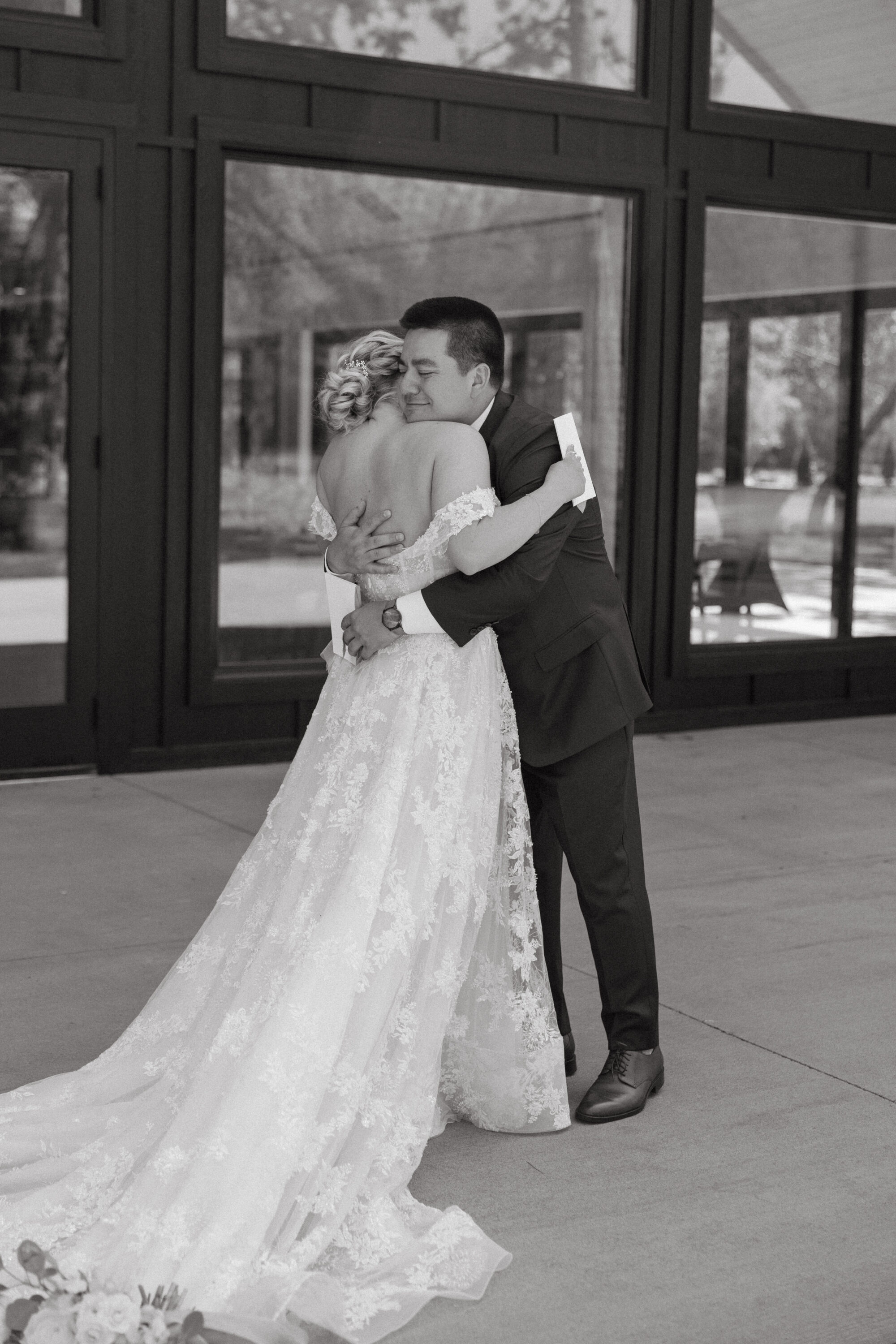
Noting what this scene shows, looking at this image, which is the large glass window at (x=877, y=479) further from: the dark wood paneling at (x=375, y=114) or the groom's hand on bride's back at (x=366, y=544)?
the groom's hand on bride's back at (x=366, y=544)

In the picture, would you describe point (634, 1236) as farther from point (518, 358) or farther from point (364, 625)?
point (518, 358)

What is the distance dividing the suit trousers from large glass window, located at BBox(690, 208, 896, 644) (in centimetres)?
562

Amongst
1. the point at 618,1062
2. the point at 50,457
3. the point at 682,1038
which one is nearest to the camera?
the point at 618,1062

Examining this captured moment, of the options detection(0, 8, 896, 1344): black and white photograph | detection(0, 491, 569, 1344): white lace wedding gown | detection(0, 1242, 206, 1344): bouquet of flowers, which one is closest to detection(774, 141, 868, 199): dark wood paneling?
detection(0, 8, 896, 1344): black and white photograph

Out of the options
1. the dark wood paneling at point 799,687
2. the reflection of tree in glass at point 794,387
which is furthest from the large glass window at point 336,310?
the dark wood paneling at point 799,687

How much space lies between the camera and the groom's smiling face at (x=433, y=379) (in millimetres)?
3586

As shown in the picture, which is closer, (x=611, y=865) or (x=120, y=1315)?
(x=120, y=1315)

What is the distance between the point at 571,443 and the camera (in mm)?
3727

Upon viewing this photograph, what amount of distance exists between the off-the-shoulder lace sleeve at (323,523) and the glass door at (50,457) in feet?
13.3

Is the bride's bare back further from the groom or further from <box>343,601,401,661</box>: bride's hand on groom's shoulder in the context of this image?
<box>343,601,401,661</box>: bride's hand on groom's shoulder

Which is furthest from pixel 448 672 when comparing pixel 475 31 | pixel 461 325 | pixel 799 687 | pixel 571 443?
pixel 799 687

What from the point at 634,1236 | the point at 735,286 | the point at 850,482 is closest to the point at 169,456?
the point at 735,286

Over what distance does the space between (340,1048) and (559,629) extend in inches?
43.3

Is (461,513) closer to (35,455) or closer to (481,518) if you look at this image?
(481,518)
